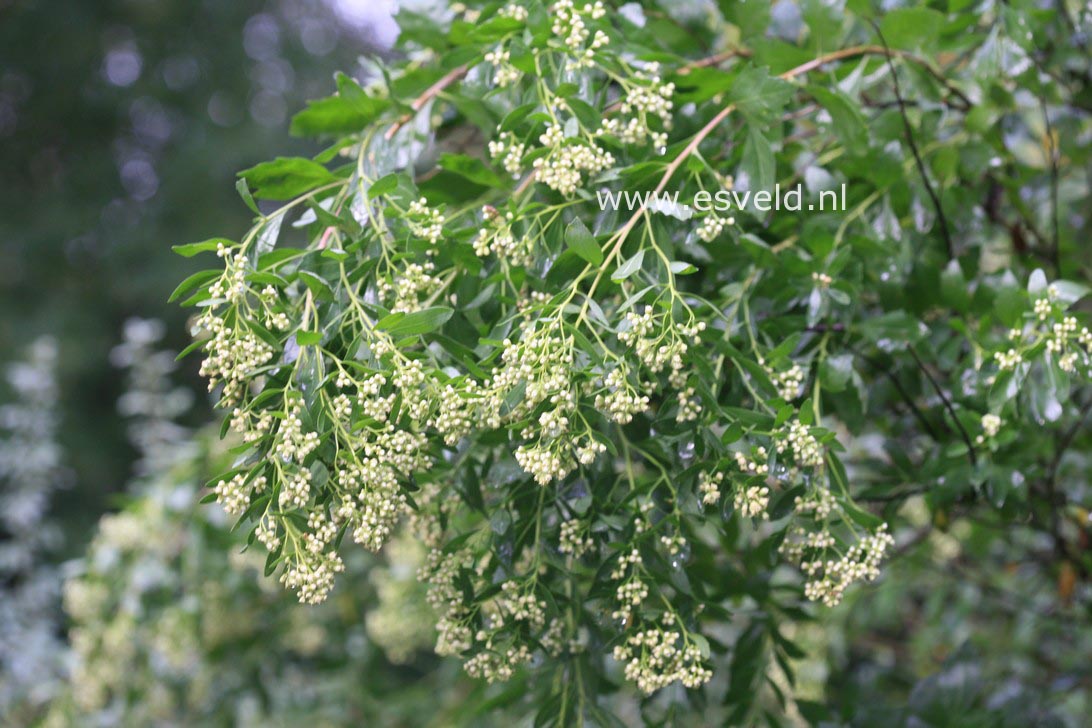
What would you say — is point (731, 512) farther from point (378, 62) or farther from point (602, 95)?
point (378, 62)

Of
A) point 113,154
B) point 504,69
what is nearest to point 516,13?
point 504,69

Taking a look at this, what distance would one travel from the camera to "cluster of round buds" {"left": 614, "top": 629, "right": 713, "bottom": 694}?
2.31 ft

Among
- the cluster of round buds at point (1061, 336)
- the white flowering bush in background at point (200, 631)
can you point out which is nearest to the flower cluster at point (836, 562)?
the cluster of round buds at point (1061, 336)

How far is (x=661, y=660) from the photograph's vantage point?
73 cm

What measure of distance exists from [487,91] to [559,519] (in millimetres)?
398

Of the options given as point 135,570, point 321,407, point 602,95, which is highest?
point 602,95

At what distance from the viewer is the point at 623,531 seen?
2.50ft

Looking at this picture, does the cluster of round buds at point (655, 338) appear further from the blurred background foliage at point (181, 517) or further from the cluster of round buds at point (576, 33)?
the blurred background foliage at point (181, 517)

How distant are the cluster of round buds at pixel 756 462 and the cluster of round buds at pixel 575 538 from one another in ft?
0.43

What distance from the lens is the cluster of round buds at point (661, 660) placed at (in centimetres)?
70

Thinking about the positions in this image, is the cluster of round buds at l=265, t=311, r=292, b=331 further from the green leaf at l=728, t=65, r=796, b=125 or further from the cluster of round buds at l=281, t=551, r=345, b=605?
the green leaf at l=728, t=65, r=796, b=125

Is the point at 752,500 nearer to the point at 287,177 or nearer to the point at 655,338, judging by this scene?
the point at 655,338

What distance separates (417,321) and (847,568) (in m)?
0.37

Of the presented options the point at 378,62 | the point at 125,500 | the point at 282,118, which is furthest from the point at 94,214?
the point at 378,62
